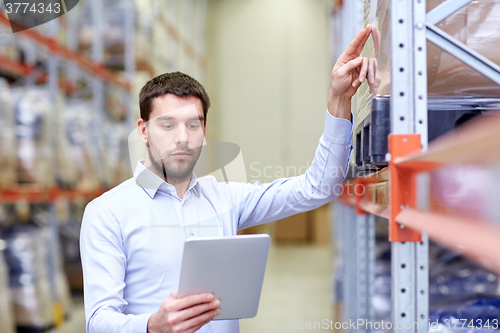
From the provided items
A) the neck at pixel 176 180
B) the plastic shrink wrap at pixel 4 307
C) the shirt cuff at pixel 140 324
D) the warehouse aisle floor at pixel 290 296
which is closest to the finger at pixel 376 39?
the neck at pixel 176 180

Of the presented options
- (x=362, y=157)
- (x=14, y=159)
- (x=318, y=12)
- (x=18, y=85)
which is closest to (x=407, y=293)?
(x=362, y=157)

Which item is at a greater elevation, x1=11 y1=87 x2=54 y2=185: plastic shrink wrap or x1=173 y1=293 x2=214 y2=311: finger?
x1=11 y1=87 x2=54 y2=185: plastic shrink wrap

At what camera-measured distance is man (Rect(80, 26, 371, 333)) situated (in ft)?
3.82

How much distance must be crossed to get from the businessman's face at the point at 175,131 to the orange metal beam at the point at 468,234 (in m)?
0.68

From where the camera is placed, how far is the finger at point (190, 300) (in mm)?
1009

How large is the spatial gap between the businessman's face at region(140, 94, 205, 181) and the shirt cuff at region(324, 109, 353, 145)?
37cm

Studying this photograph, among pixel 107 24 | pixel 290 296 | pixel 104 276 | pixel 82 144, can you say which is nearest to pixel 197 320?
pixel 104 276

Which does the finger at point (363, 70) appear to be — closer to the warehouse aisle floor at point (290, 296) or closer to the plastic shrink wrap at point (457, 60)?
the plastic shrink wrap at point (457, 60)

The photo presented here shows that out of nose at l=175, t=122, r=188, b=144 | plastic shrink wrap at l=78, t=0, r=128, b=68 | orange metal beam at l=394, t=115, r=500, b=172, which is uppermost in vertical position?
plastic shrink wrap at l=78, t=0, r=128, b=68

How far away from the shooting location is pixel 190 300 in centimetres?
102

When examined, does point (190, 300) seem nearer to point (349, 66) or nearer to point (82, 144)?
point (349, 66)

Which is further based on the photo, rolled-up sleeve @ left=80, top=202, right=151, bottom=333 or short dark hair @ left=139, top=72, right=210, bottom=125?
short dark hair @ left=139, top=72, right=210, bottom=125

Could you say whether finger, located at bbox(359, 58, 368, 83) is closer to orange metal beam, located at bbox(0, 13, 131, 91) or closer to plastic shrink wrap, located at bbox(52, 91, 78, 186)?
orange metal beam, located at bbox(0, 13, 131, 91)

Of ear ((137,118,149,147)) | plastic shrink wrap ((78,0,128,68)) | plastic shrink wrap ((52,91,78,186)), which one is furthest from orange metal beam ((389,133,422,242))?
plastic shrink wrap ((78,0,128,68))
